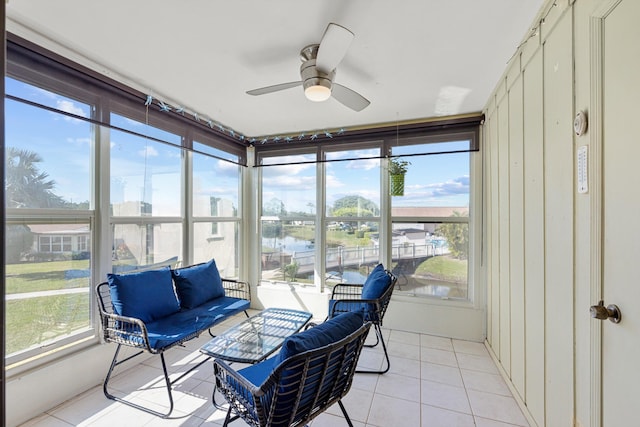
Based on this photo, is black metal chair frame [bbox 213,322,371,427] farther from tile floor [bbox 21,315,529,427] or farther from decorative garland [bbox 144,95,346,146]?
decorative garland [bbox 144,95,346,146]

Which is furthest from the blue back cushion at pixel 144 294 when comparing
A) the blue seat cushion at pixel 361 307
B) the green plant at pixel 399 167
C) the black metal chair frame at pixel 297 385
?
the green plant at pixel 399 167

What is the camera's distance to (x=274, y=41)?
6.04ft

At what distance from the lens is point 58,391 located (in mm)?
1972

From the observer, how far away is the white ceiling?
1.57m

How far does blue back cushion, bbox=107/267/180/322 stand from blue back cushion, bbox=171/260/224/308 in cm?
11

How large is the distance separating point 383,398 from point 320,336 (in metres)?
1.24

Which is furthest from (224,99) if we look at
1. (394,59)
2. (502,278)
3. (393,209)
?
(502,278)

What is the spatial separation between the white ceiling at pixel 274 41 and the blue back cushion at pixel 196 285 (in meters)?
1.75

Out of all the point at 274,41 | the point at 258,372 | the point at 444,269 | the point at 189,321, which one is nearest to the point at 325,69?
the point at 274,41

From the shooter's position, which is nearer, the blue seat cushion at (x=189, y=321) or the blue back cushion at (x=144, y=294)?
the blue seat cushion at (x=189, y=321)

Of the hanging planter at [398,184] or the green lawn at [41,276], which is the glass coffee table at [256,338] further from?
the hanging planter at [398,184]

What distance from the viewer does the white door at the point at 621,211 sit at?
0.98 metres

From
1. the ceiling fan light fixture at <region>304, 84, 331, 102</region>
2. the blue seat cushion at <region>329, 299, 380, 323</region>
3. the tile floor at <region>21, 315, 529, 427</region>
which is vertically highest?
the ceiling fan light fixture at <region>304, 84, 331, 102</region>

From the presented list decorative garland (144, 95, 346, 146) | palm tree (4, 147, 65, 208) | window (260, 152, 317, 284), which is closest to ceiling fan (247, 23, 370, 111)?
decorative garland (144, 95, 346, 146)
